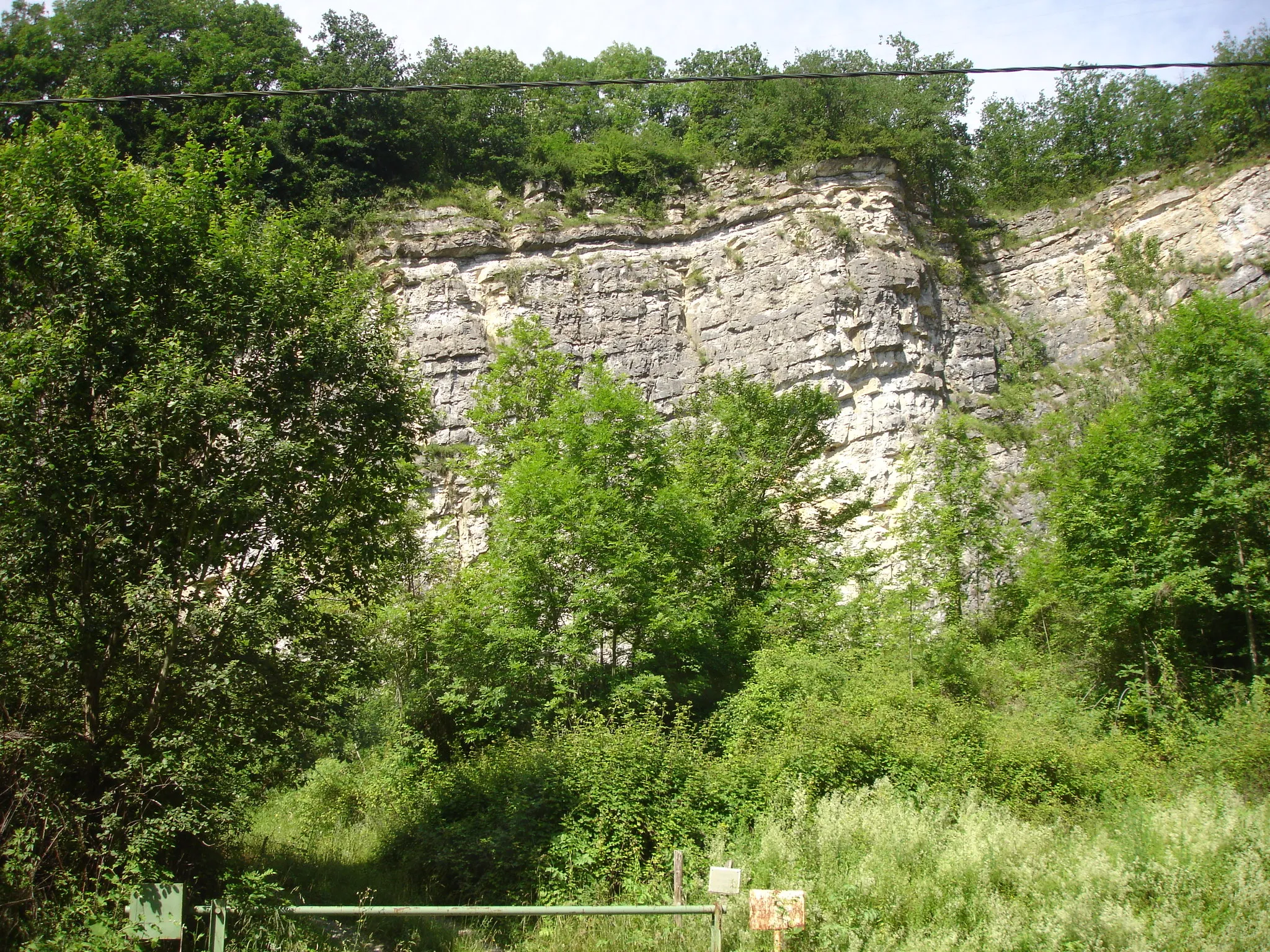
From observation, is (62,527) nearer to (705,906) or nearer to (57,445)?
(57,445)

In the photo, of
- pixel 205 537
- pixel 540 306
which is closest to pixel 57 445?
pixel 205 537

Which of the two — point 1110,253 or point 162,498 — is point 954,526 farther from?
point 162,498

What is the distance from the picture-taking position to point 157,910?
6.75 m

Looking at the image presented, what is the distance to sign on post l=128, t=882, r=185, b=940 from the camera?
6.68 meters

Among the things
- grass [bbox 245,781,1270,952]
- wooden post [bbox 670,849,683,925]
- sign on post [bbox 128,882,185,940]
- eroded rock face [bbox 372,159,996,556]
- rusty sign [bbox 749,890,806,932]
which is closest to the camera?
sign on post [bbox 128,882,185,940]

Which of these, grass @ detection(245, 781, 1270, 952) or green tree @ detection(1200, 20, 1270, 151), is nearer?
grass @ detection(245, 781, 1270, 952)

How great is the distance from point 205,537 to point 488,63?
34.0 meters

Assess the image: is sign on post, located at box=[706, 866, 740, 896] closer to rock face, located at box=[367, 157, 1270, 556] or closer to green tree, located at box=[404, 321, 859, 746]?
green tree, located at box=[404, 321, 859, 746]

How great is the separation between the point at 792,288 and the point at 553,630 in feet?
54.3

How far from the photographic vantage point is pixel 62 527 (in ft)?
26.9

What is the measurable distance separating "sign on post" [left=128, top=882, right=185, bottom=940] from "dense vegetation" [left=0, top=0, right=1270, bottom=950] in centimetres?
33

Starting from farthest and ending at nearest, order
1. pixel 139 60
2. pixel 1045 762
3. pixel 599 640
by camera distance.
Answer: pixel 139 60, pixel 599 640, pixel 1045 762

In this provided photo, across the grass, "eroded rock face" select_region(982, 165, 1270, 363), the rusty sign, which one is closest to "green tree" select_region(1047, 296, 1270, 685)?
the grass

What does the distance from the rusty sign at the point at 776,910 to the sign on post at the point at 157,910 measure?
14.9 ft
